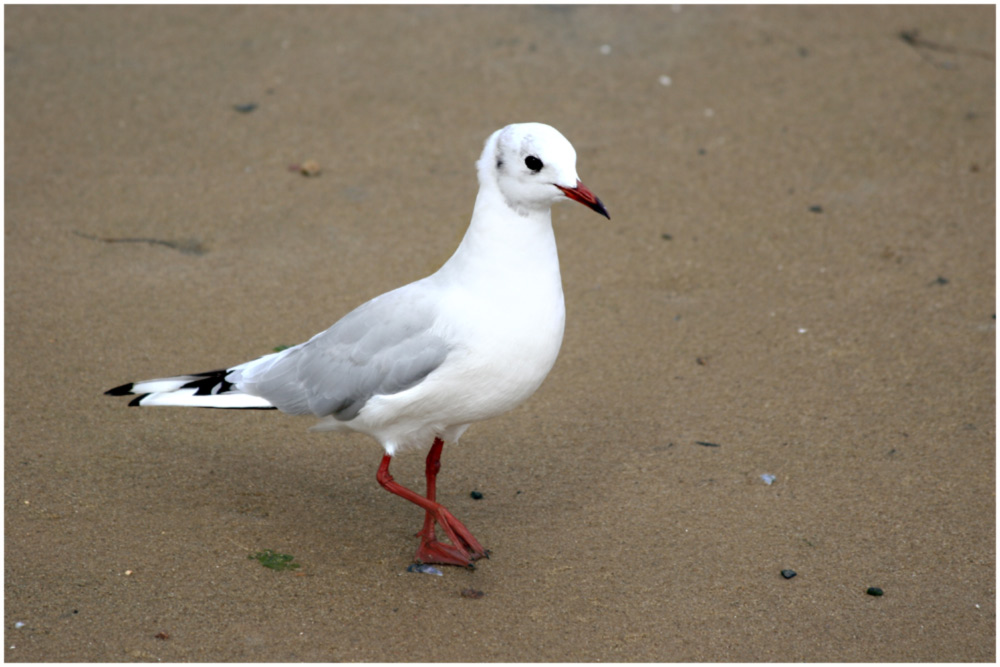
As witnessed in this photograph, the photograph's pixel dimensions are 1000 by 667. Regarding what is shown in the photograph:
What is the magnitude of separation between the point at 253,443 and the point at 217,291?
1266mm

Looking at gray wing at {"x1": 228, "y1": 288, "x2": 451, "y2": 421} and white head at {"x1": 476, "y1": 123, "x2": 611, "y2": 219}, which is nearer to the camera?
white head at {"x1": 476, "y1": 123, "x2": 611, "y2": 219}

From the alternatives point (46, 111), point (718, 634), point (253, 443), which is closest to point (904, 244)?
point (718, 634)

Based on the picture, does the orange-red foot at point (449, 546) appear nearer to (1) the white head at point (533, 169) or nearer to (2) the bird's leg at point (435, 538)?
(2) the bird's leg at point (435, 538)

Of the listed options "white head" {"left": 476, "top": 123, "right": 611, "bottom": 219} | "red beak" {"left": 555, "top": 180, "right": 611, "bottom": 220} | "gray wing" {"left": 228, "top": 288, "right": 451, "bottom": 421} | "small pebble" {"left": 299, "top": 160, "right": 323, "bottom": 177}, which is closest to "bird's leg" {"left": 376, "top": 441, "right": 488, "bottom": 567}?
"gray wing" {"left": 228, "top": 288, "right": 451, "bottom": 421}

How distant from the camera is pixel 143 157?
653 centimetres

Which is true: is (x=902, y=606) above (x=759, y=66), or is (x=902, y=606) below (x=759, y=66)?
below

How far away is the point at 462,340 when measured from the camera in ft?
10.9

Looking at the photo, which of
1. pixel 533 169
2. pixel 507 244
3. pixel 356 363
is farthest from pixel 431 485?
pixel 533 169

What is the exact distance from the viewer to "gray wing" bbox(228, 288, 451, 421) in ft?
11.2

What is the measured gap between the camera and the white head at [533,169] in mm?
3139

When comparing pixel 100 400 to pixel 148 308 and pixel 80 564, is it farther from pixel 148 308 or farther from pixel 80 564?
pixel 80 564

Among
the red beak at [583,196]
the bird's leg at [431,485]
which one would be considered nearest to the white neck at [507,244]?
the red beak at [583,196]

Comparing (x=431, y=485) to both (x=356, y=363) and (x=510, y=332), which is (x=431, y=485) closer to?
(x=356, y=363)

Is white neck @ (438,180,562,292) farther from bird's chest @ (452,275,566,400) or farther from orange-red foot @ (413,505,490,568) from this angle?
orange-red foot @ (413,505,490,568)
